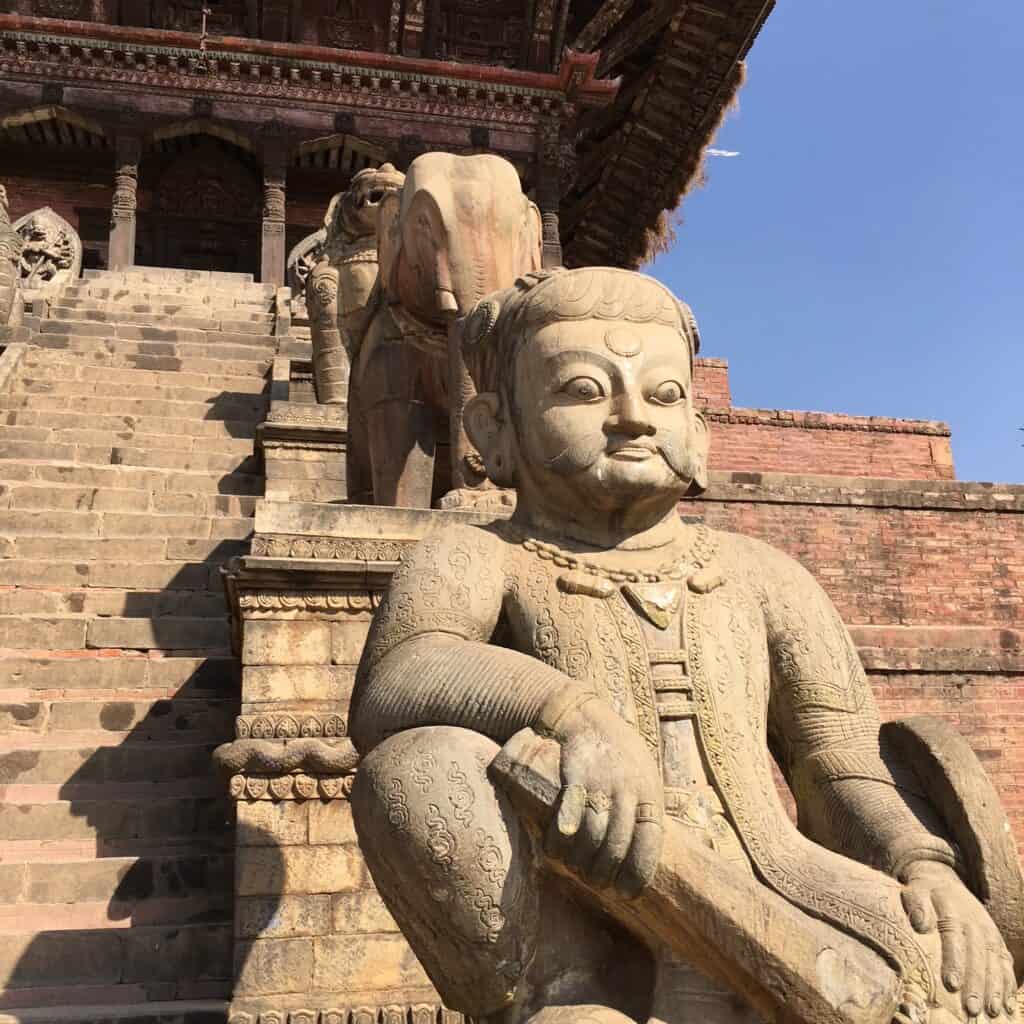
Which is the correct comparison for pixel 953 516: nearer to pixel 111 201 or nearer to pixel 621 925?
pixel 621 925

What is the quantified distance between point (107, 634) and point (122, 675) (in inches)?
17.8

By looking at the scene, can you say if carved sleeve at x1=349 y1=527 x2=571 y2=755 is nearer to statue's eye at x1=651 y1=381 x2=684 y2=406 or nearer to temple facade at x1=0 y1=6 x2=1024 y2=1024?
statue's eye at x1=651 y1=381 x2=684 y2=406

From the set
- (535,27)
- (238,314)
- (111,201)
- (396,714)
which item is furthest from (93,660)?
(535,27)

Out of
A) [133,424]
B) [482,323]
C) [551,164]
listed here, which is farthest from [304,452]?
[551,164]

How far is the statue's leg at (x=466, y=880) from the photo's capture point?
206cm

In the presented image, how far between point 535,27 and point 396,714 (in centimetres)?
2154

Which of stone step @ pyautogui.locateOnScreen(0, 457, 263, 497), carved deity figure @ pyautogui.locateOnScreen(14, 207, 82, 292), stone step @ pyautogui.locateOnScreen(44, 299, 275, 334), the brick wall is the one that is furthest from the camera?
carved deity figure @ pyautogui.locateOnScreen(14, 207, 82, 292)

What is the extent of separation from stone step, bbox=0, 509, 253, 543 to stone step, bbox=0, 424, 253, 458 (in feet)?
5.06

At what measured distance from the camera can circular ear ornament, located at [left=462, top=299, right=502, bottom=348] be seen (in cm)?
280

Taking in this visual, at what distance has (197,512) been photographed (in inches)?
309

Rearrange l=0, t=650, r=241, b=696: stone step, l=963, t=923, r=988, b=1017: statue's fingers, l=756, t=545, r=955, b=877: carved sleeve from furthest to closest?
l=0, t=650, r=241, b=696: stone step < l=756, t=545, r=955, b=877: carved sleeve < l=963, t=923, r=988, b=1017: statue's fingers

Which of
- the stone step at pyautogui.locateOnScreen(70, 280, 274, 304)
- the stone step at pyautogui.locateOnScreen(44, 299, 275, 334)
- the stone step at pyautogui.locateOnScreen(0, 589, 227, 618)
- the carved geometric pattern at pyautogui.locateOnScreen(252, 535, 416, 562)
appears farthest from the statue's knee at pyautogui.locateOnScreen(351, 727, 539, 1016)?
the stone step at pyautogui.locateOnScreen(70, 280, 274, 304)

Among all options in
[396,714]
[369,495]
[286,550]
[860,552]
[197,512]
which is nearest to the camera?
[396,714]

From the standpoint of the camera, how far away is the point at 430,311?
471 cm
